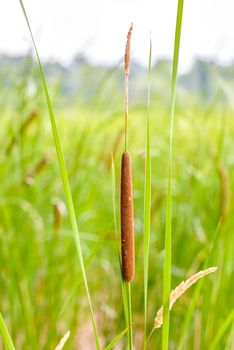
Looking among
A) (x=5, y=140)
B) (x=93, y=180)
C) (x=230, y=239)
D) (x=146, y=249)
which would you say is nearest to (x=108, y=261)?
(x=93, y=180)

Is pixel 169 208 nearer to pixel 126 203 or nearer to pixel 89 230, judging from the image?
pixel 126 203

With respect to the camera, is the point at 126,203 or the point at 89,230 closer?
the point at 126,203

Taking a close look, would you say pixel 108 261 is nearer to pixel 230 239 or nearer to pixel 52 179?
pixel 52 179

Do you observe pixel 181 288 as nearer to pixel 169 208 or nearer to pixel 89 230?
pixel 169 208

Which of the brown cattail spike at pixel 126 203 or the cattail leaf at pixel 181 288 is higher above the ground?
the brown cattail spike at pixel 126 203

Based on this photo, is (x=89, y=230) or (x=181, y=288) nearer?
(x=181, y=288)

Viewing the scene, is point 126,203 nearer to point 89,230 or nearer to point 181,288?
point 181,288

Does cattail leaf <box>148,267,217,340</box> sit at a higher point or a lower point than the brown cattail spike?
lower

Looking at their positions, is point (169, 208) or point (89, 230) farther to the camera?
point (89, 230)

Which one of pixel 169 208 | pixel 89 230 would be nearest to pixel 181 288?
pixel 169 208

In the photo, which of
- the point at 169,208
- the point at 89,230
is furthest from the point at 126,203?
the point at 89,230

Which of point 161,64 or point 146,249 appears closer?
point 146,249
